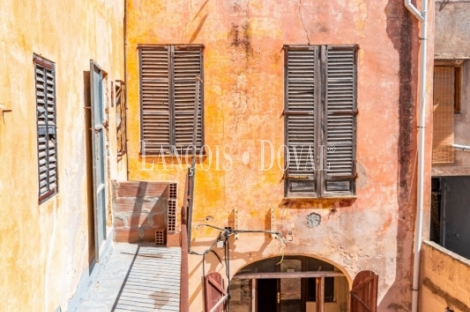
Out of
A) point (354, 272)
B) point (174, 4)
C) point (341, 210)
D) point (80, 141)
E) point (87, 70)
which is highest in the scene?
point (174, 4)

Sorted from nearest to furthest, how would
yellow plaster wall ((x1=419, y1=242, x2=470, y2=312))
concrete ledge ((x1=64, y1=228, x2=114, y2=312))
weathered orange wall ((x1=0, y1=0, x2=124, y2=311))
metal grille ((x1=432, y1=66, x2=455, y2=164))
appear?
weathered orange wall ((x1=0, y1=0, x2=124, y2=311)) → concrete ledge ((x1=64, y1=228, x2=114, y2=312)) → yellow plaster wall ((x1=419, y1=242, x2=470, y2=312)) → metal grille ((x1=432, y1=66, x2=455, y2=164))

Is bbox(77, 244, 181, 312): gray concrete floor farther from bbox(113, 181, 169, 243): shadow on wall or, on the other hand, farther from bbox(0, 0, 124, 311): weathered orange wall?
bbox(0, 0, 124, 311): weathered orange wall

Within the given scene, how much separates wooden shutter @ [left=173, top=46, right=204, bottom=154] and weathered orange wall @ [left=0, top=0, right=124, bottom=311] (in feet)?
8.96

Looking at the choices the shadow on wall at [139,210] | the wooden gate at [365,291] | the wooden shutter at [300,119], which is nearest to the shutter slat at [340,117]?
the wooden shutter at [300,119]

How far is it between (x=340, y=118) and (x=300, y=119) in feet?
2.36

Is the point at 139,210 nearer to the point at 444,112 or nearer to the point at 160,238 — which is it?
the point at 160,238

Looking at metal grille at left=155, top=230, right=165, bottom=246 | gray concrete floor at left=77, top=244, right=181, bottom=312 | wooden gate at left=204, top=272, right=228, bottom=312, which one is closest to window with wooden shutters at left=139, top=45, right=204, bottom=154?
metal grille at left=155, top=230, right=165, bottom=246

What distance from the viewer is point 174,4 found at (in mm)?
8320

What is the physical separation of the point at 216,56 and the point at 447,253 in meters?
5.12

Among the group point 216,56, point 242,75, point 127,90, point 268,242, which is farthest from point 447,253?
point 127,90

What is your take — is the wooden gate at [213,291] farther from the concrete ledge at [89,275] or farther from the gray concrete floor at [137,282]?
the concrete ledge at [89,275]

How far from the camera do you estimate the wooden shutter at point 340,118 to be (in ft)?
28.0

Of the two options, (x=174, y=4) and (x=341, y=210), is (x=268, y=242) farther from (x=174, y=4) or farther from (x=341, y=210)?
(x=174, y=4)

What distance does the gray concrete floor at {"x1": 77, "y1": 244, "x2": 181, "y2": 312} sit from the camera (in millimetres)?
4902
